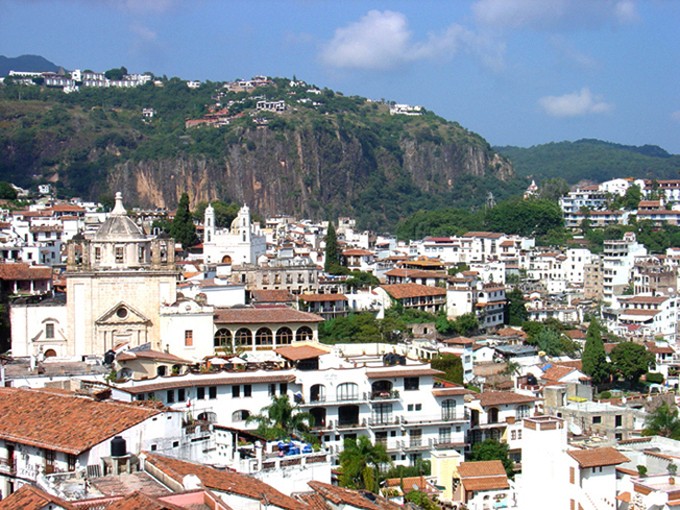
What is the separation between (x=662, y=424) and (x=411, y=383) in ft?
40.6

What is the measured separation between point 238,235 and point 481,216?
170 ft

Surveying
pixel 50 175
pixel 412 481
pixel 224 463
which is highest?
pixel 50 175

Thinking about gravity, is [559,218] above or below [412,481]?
above

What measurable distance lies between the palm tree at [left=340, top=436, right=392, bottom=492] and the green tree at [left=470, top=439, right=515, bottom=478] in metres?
4.55

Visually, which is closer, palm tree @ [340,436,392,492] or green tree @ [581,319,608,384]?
palm tree @ [340,436,392,492]

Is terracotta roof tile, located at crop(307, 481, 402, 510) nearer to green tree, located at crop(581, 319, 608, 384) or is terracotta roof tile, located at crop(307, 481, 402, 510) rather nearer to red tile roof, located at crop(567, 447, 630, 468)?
red tile roof, located at crop(567, 447, 630, 468)

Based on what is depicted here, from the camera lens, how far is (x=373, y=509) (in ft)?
73.0

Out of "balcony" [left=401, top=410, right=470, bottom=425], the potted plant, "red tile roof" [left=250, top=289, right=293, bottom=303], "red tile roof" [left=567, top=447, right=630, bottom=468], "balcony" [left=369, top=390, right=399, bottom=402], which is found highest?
"red tile roof" [left=250, top=289, right=293, bottom=303]

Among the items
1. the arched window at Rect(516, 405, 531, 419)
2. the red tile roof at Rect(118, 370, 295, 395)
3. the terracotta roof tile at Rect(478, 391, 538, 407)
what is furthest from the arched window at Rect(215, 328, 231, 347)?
the arched window at Rect(516, 405, 531, 419)

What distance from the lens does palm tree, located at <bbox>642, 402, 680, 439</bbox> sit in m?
42.6

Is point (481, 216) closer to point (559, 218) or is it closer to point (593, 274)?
point (559, 218)

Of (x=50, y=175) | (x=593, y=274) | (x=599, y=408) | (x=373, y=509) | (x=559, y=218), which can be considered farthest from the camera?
(x=50, y=175)

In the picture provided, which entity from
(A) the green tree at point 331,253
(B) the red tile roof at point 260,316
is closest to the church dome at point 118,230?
(B) the red tile roof at point 260,316

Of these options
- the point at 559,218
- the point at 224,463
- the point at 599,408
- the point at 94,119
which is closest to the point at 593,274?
the point at 559,218
